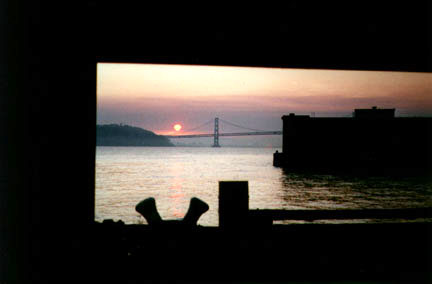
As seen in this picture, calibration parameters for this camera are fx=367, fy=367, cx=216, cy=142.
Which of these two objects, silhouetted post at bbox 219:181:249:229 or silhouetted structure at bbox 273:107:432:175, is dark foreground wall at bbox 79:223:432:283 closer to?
silhouetted post at bbox 219:181:249:229

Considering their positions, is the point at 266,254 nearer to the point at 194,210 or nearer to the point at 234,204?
the point at 234,204

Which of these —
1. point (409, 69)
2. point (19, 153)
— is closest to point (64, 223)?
point (19, 153)

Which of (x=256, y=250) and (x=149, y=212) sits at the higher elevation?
(x=149, y=212)

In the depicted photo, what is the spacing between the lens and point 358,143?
59031mm

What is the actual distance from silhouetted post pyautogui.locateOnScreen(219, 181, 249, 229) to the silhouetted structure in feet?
178

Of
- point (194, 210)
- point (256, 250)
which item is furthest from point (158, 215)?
point (256, 250)

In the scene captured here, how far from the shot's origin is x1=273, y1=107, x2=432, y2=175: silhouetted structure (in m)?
54.4

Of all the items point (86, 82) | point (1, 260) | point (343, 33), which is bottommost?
point (1, 260)

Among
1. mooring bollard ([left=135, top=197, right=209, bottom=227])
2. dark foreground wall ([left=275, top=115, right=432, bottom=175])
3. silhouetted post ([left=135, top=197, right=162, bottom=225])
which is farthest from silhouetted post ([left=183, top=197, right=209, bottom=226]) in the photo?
dark foreground wall ([left=275, top=115, right=432, bottom=175])

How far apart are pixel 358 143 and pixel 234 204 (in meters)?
59.8

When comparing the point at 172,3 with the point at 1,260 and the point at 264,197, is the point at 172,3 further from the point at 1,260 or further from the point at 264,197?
the point at 264,197

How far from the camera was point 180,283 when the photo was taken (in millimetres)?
3676

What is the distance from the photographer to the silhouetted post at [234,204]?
3.77 meters

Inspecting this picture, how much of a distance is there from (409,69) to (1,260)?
13.6 ft
